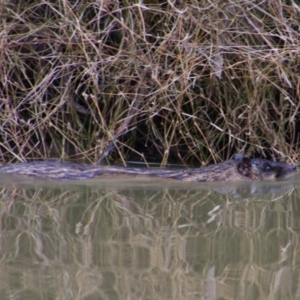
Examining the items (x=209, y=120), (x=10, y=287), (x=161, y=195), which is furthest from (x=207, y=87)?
(x=10, y=287)

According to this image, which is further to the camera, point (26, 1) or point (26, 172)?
point (26, 1)

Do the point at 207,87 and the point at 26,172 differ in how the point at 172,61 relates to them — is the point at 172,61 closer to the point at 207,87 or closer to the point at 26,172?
the point at 207,87

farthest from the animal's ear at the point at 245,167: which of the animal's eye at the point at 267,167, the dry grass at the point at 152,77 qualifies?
the dry grass at the point at 152,77

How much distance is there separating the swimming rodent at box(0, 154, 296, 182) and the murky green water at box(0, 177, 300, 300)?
10 centimetres

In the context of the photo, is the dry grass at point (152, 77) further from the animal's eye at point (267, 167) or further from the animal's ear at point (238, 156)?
the animal's eye at point (267, 167)

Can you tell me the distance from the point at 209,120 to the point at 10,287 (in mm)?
3943

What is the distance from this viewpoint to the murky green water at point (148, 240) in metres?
3.70

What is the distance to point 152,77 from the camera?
6.70 metres

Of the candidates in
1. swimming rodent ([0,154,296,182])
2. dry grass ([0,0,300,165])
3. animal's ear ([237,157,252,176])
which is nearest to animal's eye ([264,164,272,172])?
swimming rodent ([0,154,296,182])

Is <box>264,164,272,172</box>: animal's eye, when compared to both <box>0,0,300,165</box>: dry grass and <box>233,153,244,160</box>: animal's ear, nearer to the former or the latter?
<box>233,153,244,160</box>: animal's ear

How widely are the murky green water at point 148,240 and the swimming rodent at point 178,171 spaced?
0.10m

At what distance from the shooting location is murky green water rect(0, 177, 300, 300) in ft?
12.1

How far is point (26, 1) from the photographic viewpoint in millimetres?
7266

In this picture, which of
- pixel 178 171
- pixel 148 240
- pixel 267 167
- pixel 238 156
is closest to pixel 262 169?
pixel 267 167
